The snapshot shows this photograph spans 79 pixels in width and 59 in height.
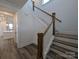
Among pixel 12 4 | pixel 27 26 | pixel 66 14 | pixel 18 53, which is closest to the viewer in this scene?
pixel 66 14

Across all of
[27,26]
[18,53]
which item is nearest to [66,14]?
[27,26]

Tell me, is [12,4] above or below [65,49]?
above

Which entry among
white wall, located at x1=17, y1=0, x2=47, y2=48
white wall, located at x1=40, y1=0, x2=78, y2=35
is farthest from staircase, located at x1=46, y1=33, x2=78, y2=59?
white wall, located at x1=17, y1=0, x2=47, y2=48

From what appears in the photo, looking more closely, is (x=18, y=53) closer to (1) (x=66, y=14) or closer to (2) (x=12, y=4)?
(2) (x=12, y=4)

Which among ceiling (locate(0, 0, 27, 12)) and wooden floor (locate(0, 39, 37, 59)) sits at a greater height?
ceiling (locate(0, 0, 27, 12))

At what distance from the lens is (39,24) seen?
685cm

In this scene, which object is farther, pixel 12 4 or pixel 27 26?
pixel 27 26

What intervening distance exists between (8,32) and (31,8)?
5144 mm

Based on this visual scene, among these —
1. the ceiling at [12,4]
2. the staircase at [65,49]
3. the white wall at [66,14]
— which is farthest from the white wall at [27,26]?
the staircase at [65,49]

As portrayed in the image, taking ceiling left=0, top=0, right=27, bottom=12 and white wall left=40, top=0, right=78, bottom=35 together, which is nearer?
white wall left=40, top=0, right=78, bottom=35

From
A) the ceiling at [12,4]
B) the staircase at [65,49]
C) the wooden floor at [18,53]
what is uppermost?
the ceiling at [12,4]

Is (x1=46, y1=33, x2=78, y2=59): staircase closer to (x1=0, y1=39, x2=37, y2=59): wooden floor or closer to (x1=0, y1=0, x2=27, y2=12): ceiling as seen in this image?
(x1=0, y1=39, x2=37, y2=59): wooden floor

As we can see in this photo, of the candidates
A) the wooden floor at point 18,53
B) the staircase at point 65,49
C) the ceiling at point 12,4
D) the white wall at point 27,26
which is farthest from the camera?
the white wall at point 27,26

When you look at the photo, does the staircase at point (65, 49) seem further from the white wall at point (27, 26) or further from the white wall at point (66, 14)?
the white wall at point (27, 26)
